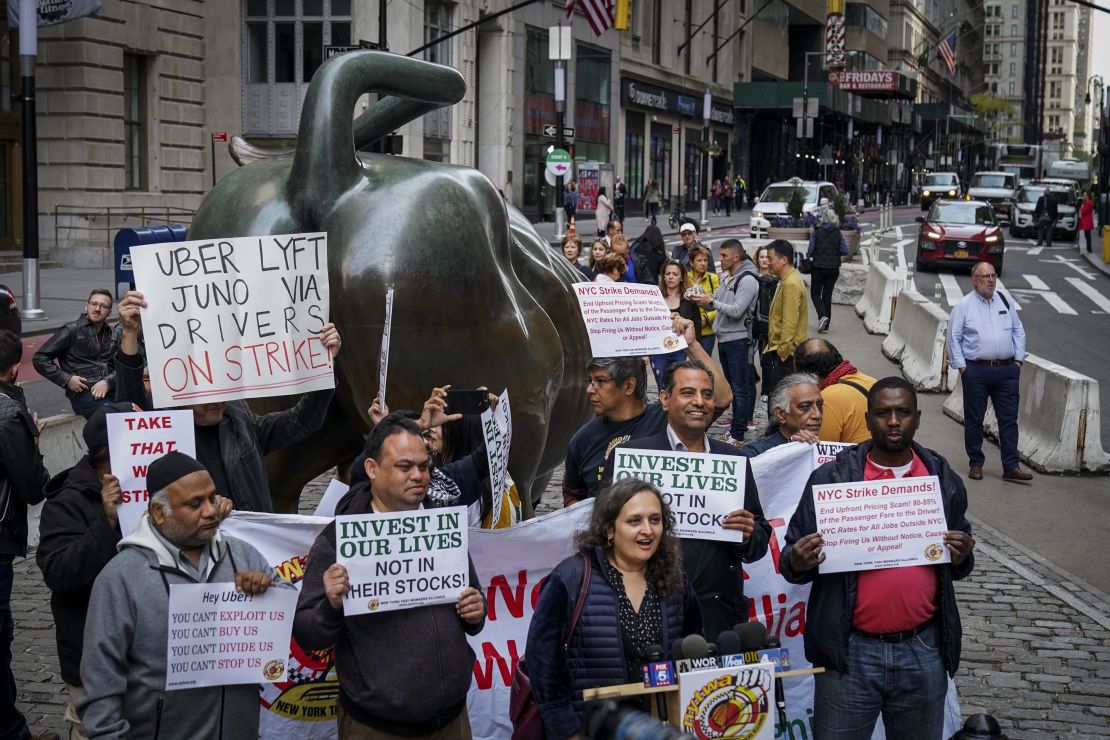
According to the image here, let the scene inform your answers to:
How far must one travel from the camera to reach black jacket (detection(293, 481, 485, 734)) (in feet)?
13.6

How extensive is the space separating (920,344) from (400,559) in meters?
14.2

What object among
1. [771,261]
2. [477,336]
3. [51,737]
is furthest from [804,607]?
[771,261]

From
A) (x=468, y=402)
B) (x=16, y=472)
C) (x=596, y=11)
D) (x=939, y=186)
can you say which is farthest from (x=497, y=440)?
(x=939, y=186)

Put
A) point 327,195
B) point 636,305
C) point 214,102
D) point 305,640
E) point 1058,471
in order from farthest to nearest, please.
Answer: point 214,102 → point 1058,471 → point 636,305 → point 327,195 → point 305,640

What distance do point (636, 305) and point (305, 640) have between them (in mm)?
4068

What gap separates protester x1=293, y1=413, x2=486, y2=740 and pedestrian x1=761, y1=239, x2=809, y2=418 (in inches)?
310

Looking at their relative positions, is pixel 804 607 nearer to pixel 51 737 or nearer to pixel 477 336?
pixel 477 336

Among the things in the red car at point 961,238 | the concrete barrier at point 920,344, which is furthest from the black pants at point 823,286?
the red car at point 961,238

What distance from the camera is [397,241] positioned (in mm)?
5441

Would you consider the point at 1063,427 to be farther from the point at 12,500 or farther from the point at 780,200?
the point at 780,200

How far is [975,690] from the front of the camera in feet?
21.8

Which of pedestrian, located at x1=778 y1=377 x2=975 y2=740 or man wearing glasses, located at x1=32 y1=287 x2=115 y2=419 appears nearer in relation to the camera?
pedestrian, located at x1=778 y1=377 x2=975 y2=740

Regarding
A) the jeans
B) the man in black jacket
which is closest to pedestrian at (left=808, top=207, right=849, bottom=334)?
the man in black jacket

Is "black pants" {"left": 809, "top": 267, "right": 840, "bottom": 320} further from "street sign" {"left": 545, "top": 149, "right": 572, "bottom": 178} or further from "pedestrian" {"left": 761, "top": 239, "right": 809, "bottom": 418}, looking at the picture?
"street sign" {"left": 545, "top": 149, "right": 572, "bottom": 178}
